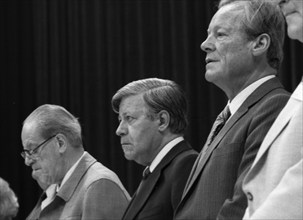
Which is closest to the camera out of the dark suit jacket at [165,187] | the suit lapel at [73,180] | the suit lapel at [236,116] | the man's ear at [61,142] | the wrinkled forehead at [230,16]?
the suit lapel at [236,116]

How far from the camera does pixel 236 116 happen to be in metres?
2.30

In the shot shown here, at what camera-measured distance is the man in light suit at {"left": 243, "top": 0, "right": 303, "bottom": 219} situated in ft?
5.16

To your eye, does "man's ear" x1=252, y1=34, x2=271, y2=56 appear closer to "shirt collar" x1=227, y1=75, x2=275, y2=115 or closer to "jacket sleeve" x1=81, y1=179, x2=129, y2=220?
"shirt collar" x1=227, y1=75, x2=275, y2=115

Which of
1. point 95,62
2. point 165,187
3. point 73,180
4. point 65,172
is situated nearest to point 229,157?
point 165,187

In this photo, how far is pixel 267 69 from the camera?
2.39 m

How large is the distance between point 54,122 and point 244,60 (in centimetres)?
129

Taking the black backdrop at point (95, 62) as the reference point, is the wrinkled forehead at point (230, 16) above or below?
above

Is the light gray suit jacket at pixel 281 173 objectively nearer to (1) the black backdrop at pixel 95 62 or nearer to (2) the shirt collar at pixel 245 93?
(2) the shirt collar at pixel 245 93

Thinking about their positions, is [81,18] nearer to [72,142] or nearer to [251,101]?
[72,142]

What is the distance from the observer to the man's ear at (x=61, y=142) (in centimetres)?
340

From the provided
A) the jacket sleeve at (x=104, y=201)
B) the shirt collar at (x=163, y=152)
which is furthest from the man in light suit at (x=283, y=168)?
the jacket sleeve at (x=104, y=201)

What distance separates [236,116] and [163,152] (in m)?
0.58

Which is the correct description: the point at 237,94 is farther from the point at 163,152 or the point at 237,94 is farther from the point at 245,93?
the point at 163,152

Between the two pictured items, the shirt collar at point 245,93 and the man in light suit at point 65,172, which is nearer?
the shirt collar at point 245,93
